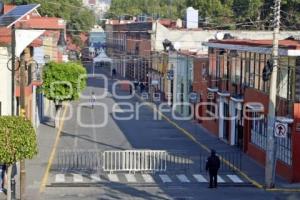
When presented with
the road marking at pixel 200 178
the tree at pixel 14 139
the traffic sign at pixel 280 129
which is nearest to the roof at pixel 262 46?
the traffic sign at pixel 280 129

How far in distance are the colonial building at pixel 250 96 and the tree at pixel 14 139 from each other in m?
10.3

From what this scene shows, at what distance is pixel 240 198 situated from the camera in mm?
27375

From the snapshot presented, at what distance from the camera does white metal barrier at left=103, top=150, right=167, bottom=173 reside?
1300 inches

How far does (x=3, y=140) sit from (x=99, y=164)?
11742mm

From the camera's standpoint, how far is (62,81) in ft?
161

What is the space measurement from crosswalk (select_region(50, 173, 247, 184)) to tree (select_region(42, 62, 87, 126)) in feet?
56.0

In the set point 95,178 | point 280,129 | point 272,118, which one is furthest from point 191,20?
point 280,129

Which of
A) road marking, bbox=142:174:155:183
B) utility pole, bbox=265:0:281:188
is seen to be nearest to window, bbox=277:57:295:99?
utility pole, bbox=265:0:281:188

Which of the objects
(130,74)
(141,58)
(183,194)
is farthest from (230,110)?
(130,74)

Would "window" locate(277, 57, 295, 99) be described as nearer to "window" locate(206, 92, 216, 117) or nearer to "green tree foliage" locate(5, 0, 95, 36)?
"window" locate(206, 92, 216, 117)

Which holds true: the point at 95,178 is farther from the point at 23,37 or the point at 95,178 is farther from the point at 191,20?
the point at 191,20

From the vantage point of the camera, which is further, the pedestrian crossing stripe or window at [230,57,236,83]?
window at [230,57,236,83]

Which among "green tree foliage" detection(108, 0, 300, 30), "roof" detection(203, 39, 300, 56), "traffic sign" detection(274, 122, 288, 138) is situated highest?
"green tree foliage" detection(108, 0, 300, 30)

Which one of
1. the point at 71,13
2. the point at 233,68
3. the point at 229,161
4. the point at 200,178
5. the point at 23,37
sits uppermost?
the point at 71,13
